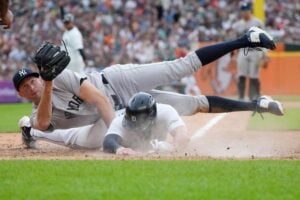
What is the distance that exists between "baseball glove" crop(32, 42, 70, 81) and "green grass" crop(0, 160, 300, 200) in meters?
0.92

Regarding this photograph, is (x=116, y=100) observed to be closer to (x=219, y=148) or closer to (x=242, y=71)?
(x=219, y=148)

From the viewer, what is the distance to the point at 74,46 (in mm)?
15773

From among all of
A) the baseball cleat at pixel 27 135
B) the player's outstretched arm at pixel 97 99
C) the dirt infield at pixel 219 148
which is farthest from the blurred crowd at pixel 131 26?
the player's outstretched arm at pixel 97 99

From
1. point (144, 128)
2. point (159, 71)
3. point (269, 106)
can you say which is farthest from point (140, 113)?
point (269, 106)

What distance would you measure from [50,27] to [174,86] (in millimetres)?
4849

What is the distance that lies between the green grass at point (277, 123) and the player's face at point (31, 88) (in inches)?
176

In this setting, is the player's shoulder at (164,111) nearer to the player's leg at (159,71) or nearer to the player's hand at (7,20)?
the player's leg at (159,71)

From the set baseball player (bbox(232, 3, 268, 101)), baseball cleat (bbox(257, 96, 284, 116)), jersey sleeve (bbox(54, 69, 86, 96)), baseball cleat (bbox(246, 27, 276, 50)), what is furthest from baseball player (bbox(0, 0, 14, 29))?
baseball player (bbox(232, 3, 268, 101))

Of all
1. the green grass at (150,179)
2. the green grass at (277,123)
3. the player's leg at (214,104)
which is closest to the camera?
the green grass at (150,179)

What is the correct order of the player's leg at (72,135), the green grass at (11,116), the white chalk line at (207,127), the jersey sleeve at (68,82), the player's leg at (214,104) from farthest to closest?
1. the green grass at (11,116)
2. the white chalk line at (207,127)
3. the player's leg at (214,104)
4. the player's leg at (72,135)
5. the jersey sleeve at (68,82)

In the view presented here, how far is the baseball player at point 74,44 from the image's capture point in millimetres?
15750

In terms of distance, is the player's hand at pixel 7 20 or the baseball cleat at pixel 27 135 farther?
the baseball cleat at pixel 27 135

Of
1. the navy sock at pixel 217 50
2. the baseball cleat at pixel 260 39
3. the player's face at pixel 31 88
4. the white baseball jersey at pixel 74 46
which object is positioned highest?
the baseball cleat at pixel 260 39

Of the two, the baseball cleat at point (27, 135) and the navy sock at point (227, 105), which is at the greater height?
the navy sock at point (227, 105)
